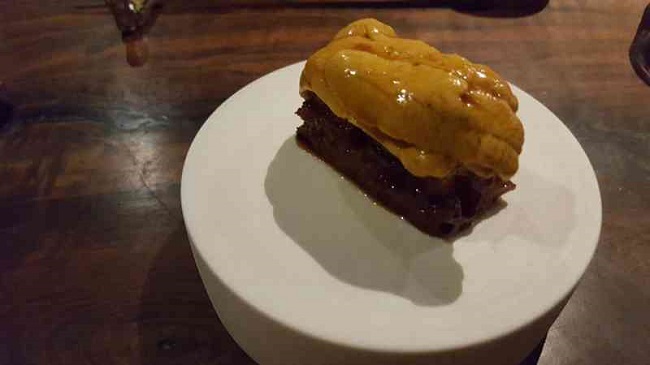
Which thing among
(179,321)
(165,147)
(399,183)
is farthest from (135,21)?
(399,183)

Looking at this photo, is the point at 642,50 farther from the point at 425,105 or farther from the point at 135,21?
the point at 135,21

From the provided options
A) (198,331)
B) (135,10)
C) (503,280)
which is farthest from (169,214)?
(135,10)

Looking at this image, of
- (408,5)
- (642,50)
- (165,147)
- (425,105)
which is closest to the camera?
(425,105)


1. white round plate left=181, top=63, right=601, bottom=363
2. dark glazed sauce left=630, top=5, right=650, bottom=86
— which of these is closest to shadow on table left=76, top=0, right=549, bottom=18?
dark glazed sauce left=630, top=5, right=650, bottom=86

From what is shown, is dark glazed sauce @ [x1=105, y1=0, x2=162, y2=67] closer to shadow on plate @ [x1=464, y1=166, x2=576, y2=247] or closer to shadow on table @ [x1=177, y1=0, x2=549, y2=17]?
shadow on table @ [x1=177, y1=0, x2=549, y2=17]

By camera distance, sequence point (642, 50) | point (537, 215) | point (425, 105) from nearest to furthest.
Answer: point (425, 105)
point (537, 215)
point (642, 50)

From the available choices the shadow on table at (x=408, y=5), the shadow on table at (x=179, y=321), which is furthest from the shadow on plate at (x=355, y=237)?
the shadow on table at (x=408, y=5)

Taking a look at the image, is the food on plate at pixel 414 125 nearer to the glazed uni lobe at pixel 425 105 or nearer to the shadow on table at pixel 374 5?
the glazed uni lobe at pixel 425 105
